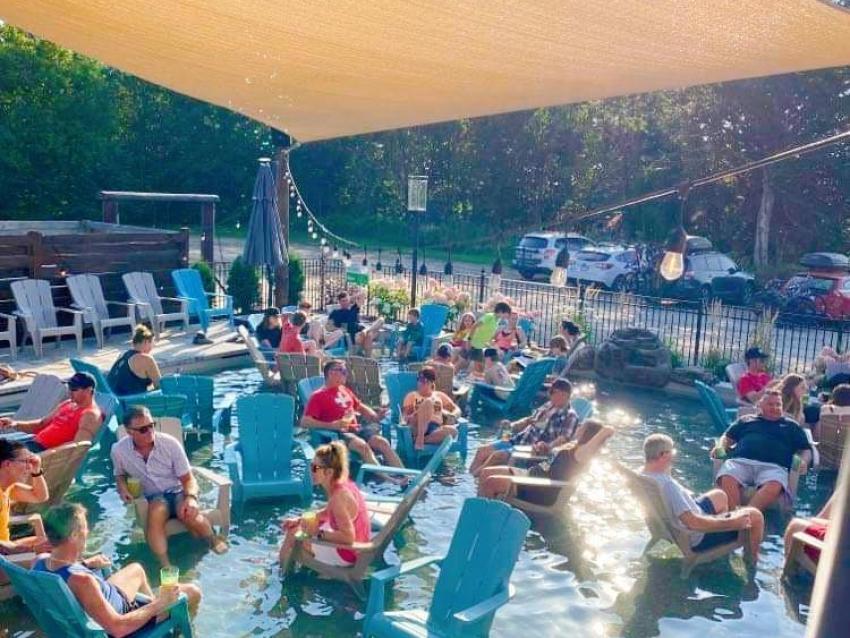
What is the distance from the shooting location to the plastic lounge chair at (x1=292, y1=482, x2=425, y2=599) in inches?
207

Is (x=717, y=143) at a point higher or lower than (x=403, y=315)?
higher

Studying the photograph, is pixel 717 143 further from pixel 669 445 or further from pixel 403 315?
pixel 669 445

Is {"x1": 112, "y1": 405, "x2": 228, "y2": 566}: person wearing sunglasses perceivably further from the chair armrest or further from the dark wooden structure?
the dark wooden structure

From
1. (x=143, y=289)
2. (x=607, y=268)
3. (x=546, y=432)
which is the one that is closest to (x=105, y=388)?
(x=546, y=432)

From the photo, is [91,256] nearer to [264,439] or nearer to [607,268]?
[264,439]

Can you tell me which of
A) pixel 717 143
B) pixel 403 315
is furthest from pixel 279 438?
pixel 717 143

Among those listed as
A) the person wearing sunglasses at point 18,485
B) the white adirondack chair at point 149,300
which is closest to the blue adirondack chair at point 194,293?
the white adirondack chair at point 149,300

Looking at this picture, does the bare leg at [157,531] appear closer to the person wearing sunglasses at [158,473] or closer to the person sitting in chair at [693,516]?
the person wearing sunglasses at [158,473]

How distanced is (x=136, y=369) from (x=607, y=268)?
16.4 metres

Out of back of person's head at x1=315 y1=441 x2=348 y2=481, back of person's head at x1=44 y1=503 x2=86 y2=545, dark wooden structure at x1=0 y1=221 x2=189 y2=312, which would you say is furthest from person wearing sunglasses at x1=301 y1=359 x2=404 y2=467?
dark wooden structure at x1=0 y1=221 x2=189 y2=312

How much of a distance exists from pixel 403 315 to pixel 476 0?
10683mm

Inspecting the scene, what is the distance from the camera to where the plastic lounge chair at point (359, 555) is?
5262 mm

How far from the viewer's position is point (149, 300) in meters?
13.2

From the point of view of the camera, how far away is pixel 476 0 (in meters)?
4.67
